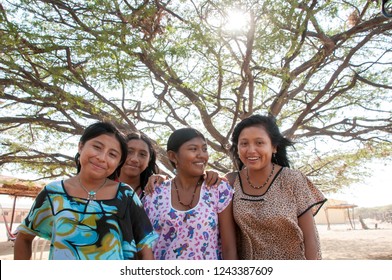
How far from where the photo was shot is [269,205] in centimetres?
213

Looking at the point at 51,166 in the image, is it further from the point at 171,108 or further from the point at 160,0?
the point at 160,0

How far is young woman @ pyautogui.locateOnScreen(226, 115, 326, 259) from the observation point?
6.87 ft

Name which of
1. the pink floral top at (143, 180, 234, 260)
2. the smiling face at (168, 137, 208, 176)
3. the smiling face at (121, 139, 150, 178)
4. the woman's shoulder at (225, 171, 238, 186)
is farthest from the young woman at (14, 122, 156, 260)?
the woman's shoulder at (225, 171, 238, 186)

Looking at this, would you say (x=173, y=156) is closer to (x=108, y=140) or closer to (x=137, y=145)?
(x=137, y=145)

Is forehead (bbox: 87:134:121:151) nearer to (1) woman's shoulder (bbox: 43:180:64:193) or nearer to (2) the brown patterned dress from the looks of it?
(1) woman's shoulder (bbox: 43:180:64:193)

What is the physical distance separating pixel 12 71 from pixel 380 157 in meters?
8.69

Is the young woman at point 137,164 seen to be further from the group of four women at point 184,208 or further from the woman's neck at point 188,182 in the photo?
the woman's neck at point 188,182

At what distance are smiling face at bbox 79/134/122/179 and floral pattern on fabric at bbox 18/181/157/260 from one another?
0.13m

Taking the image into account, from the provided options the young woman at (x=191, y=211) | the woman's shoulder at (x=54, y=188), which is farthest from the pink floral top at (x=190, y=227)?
the woman's shoulder at (x=54, y=188)

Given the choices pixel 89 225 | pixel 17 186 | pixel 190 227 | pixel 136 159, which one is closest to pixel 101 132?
pixel 89 225

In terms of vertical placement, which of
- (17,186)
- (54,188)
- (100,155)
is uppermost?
(17,186)

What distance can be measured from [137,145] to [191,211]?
79 cm

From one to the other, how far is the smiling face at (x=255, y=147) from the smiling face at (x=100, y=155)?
0.79 meters

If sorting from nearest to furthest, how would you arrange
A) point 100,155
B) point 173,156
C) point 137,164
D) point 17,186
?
point 100,155, point 173,156, point 137,164, point 17,186
